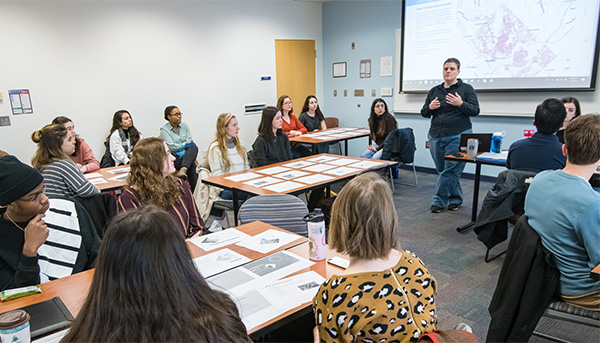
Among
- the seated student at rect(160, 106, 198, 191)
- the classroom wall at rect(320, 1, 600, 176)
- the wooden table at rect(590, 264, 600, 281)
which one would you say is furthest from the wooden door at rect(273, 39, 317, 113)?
the wooden table at rect(590, 264, 600, 281)

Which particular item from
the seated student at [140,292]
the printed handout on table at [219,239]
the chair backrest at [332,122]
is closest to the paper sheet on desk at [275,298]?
the seated student at [140,292]

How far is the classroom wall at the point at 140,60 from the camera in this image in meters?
4.75

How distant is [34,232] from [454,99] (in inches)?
155

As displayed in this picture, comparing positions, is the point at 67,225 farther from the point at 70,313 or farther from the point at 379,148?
the point at 379,148

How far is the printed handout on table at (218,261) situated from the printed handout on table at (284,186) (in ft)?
3.59

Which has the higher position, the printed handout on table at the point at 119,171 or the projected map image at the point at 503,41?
the projected map image at the point at 503,41

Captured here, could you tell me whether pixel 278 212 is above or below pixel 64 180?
below

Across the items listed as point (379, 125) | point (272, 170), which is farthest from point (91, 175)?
point (379, 125)

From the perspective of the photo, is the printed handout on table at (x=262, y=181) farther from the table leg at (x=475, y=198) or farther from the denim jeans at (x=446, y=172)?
the denim jeans at (x=446, y=172)

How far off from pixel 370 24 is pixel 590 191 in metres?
5.62

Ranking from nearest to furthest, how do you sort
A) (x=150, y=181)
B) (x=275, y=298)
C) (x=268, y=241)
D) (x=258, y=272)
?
(x=275, y=298), (x=258, y=272), (x=268, y=241), (x=150, y=181)

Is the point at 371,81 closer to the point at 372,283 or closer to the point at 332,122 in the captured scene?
the point at 332,122

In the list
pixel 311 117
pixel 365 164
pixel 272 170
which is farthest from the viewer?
pixel 311 117

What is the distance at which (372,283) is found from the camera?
1.17 m
